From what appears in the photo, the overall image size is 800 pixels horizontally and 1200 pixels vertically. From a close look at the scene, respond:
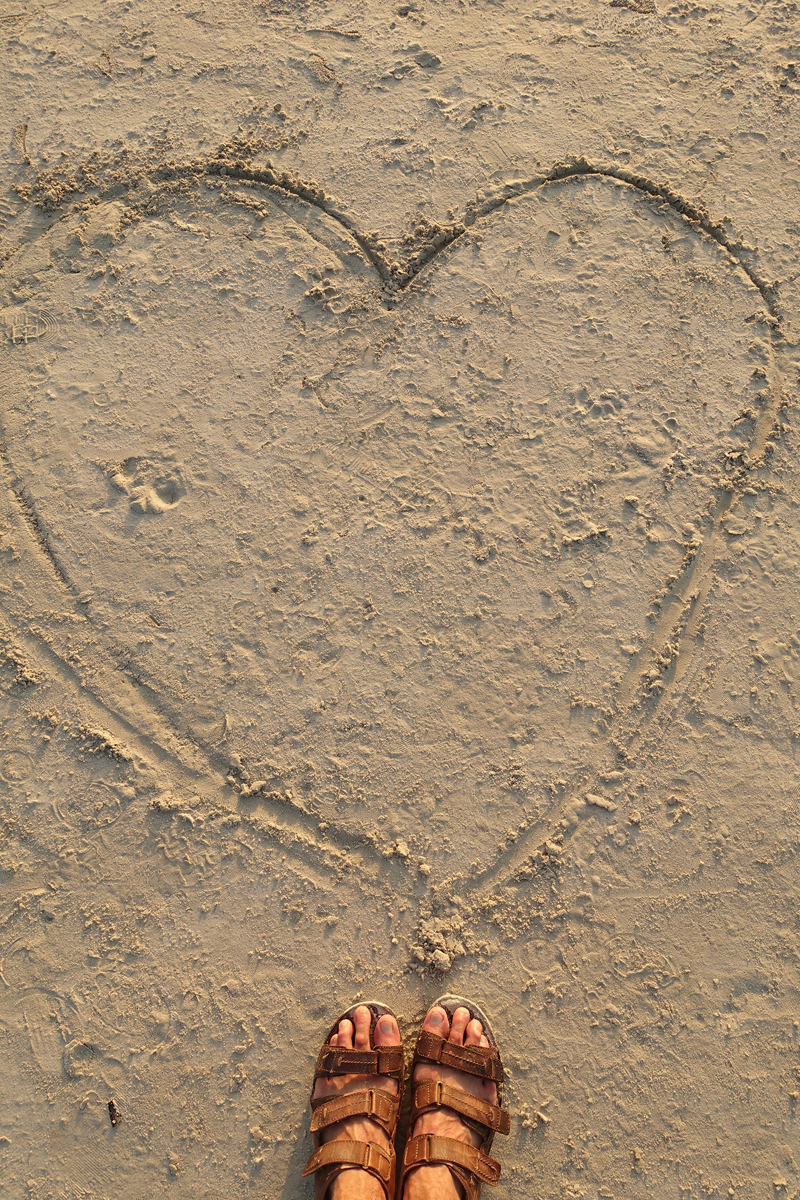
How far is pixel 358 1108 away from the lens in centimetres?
213

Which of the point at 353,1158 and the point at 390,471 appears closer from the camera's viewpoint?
the point at 353,1158

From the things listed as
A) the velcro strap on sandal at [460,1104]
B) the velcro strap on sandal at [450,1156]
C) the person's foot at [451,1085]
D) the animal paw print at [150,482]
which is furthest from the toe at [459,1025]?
the animal paw print at [150,482]

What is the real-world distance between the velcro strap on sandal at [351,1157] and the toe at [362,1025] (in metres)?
0.25

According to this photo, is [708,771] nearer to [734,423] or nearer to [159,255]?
[734,423]

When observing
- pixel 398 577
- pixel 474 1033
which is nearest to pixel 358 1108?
pixel 474 1033

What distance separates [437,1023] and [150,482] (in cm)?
200

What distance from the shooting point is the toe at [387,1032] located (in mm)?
2195

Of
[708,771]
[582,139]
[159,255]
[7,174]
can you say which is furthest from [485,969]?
[7,174]

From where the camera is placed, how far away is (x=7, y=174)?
2818 mm

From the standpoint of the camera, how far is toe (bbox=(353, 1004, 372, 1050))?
7.14 ft

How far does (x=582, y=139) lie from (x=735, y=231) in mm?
684

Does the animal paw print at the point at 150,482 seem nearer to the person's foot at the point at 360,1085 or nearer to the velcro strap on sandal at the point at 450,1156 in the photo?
the person's foot at the point at 360,1085

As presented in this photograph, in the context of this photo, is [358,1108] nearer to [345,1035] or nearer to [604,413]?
[345,1035]

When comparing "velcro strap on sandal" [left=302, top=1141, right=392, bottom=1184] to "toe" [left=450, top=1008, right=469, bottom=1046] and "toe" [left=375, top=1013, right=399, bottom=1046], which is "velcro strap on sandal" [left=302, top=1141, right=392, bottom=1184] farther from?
"toe" [left=450, top=1008, right=469, bottom=1046]
